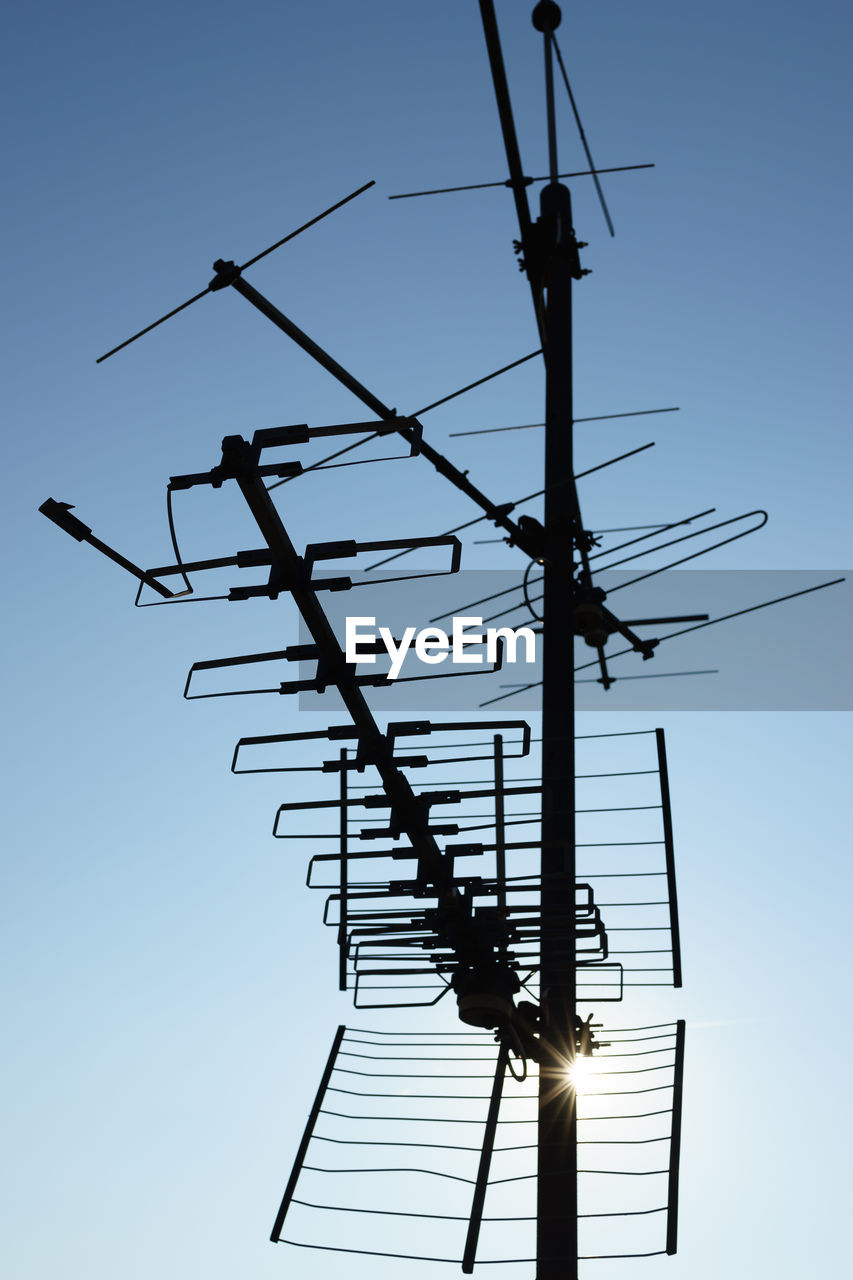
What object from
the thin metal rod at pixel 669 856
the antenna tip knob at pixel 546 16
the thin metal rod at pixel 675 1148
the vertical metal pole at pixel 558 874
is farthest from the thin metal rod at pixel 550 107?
the thin metal rod at pixel 675 1148

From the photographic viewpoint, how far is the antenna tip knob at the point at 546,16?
29.2 feet

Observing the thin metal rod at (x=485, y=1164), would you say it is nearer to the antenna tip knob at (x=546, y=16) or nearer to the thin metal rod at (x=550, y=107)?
the thin metal rod at (x=550, y=107)

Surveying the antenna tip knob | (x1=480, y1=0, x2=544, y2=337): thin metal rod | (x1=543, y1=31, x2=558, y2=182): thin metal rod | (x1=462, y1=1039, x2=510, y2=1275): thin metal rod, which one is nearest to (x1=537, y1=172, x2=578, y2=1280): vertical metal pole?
(x1=462, y1=1039, x2=510, y2=1275): thin metal rod

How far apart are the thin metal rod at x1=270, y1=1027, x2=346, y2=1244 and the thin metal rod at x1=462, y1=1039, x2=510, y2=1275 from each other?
2.98 feet

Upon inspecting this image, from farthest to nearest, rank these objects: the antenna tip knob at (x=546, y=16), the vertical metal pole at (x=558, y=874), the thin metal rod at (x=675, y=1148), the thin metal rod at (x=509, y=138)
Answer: the antenna tip knob at (x=546, y=16) < the thin metal rod at (x=509, y=138) < the vertical metal pole at (x=558, y=874) < the thin metal rod at (x=675, y=1148)

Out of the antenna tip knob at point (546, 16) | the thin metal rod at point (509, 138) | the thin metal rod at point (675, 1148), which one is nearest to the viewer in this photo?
the thin metal rod at point (675, 1148)

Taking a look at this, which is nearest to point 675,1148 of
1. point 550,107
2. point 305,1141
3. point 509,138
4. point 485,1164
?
point 485,1164

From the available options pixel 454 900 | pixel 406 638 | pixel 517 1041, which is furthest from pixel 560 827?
pixel 406 638

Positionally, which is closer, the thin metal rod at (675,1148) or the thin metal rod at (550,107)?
the thin metal rod at (675,1148)

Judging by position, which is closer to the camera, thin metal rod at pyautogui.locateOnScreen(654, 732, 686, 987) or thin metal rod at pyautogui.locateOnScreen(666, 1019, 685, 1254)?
thin metal rod at pyautogui.locateOnScreen(666, 1019, 685, 1254)

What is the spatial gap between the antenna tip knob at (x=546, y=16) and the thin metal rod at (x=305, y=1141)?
6666 millimetres

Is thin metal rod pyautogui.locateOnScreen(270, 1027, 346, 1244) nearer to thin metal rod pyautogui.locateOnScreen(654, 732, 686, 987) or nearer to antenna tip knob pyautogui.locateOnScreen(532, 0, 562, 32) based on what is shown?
thin metal rod pyautogui.locateOnScreen(654, 732, 686, 987)

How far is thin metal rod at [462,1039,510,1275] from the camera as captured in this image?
5660mm

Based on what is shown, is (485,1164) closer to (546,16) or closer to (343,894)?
(343,894)
